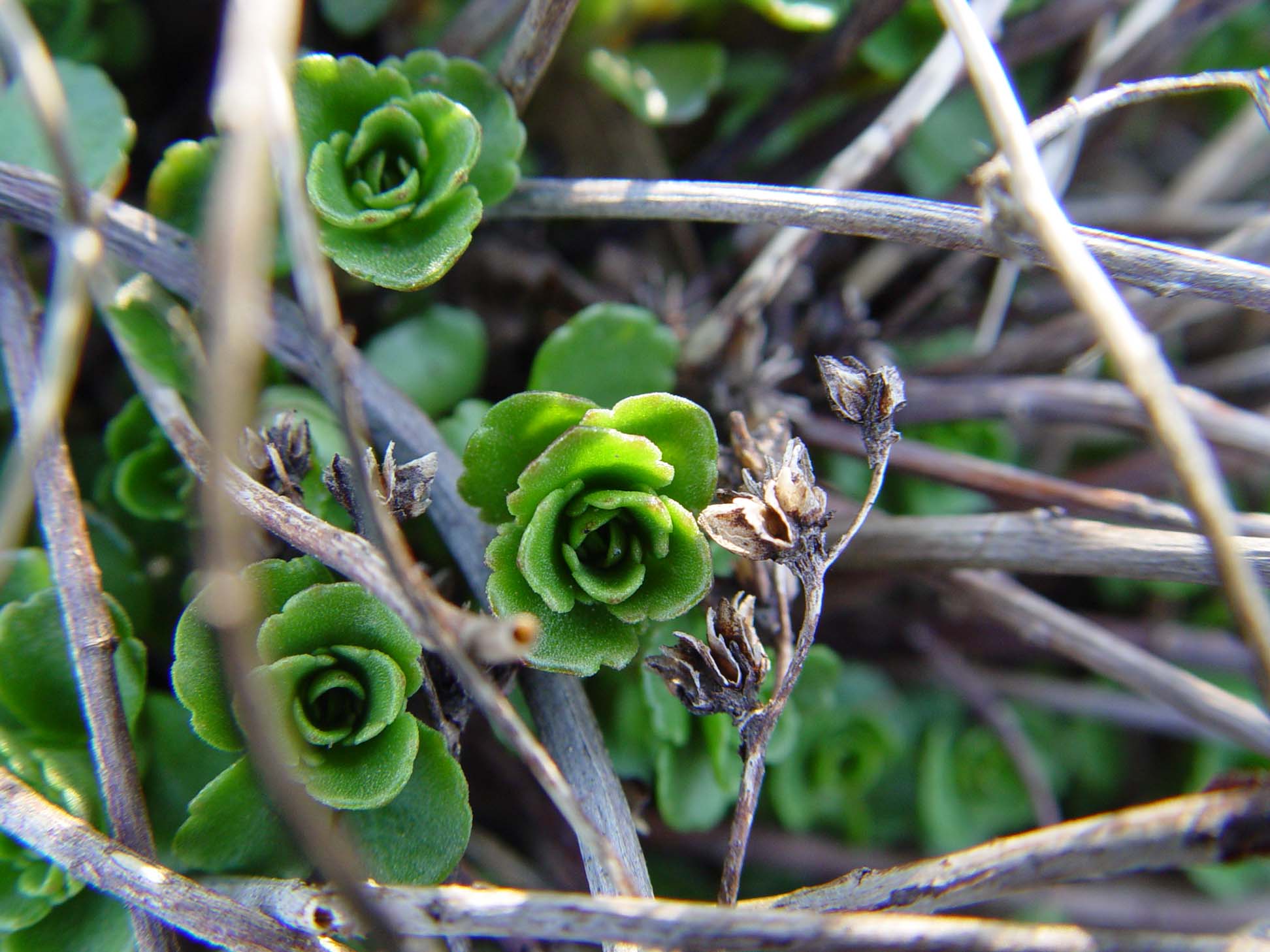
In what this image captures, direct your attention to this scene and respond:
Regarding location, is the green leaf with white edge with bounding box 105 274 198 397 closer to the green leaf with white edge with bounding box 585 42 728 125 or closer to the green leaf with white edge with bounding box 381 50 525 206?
the green leaf with white edge with bounding box 381 50 525 206

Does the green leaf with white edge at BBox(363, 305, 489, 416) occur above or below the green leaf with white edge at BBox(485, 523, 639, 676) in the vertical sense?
above

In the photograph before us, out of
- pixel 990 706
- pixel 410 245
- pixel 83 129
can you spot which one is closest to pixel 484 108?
pixel 410 245

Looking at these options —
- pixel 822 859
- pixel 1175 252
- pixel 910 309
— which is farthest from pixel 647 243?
pixel 822 859

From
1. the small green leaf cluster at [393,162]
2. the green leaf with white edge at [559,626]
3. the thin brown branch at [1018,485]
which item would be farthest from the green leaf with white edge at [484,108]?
the thin brown branch at [1018,485]

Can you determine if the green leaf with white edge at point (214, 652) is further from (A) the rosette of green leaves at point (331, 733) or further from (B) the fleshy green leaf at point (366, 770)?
(B) the fleshy green leaf at point (366, 770)

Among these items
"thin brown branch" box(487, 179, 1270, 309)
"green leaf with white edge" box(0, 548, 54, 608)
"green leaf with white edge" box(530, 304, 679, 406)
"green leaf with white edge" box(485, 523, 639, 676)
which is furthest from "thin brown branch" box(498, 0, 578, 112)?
"green leaf with white edge" box(0, 548, 54, 608)
